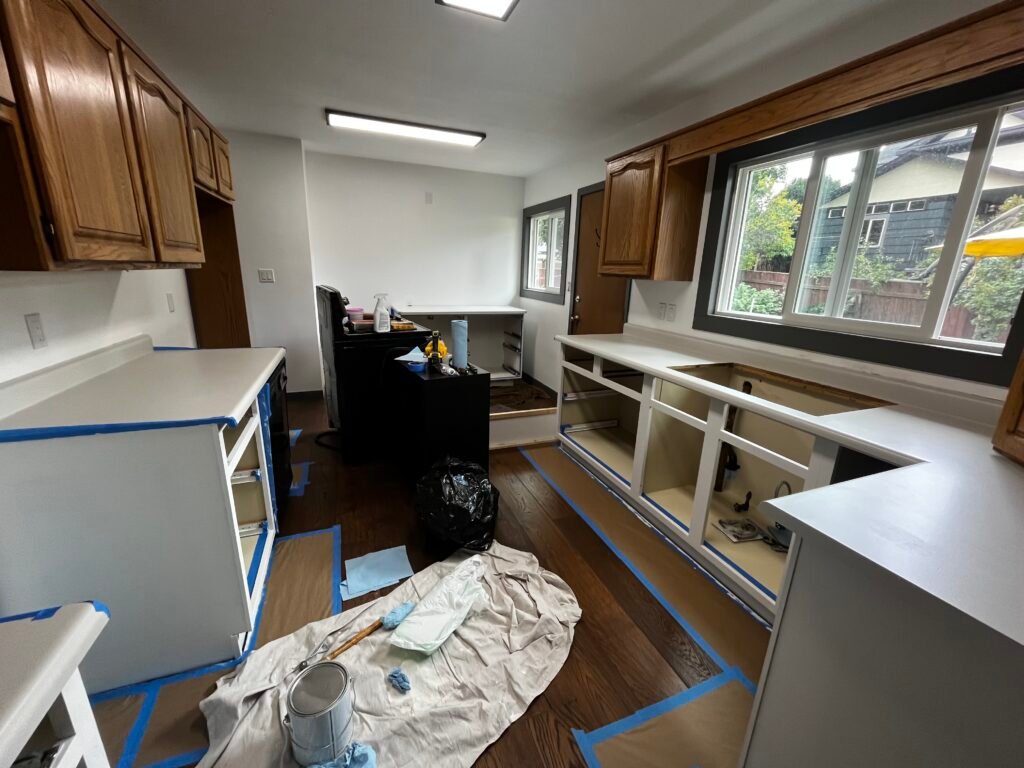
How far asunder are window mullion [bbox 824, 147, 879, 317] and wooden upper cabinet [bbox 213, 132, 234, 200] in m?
3.59

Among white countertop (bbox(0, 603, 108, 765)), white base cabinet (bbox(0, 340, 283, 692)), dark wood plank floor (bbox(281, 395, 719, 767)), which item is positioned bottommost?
dark wood plank floor (bbox(281, 395, 719, 767))

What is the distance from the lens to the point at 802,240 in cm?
204

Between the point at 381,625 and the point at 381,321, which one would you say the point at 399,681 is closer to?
the point at 381,625

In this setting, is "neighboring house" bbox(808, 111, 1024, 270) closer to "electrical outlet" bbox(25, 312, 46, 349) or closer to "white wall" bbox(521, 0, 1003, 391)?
"white wall" bbox(521, 0, 1003, 391)

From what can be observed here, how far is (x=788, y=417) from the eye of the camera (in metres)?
1.43

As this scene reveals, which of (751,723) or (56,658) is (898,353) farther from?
(56,658)

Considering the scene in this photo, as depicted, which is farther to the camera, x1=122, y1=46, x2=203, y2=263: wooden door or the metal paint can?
x1=122, y1=46, x2=203, y2=263: wooden door

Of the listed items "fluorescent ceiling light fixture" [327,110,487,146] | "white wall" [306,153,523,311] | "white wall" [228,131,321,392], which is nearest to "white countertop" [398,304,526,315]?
"white wall" [306,153,523,311]

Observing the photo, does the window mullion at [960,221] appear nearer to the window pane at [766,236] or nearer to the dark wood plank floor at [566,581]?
the window pane at [766,236]

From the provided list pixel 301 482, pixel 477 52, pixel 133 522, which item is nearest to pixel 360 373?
pixel 301 482

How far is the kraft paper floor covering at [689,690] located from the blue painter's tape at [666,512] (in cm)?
13

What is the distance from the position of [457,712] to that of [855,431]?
152cm

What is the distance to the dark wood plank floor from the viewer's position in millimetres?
1274

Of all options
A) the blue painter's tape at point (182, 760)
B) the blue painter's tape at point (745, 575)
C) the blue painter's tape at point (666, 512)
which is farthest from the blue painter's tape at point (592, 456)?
the blue painter's tape at point (182, 760)
